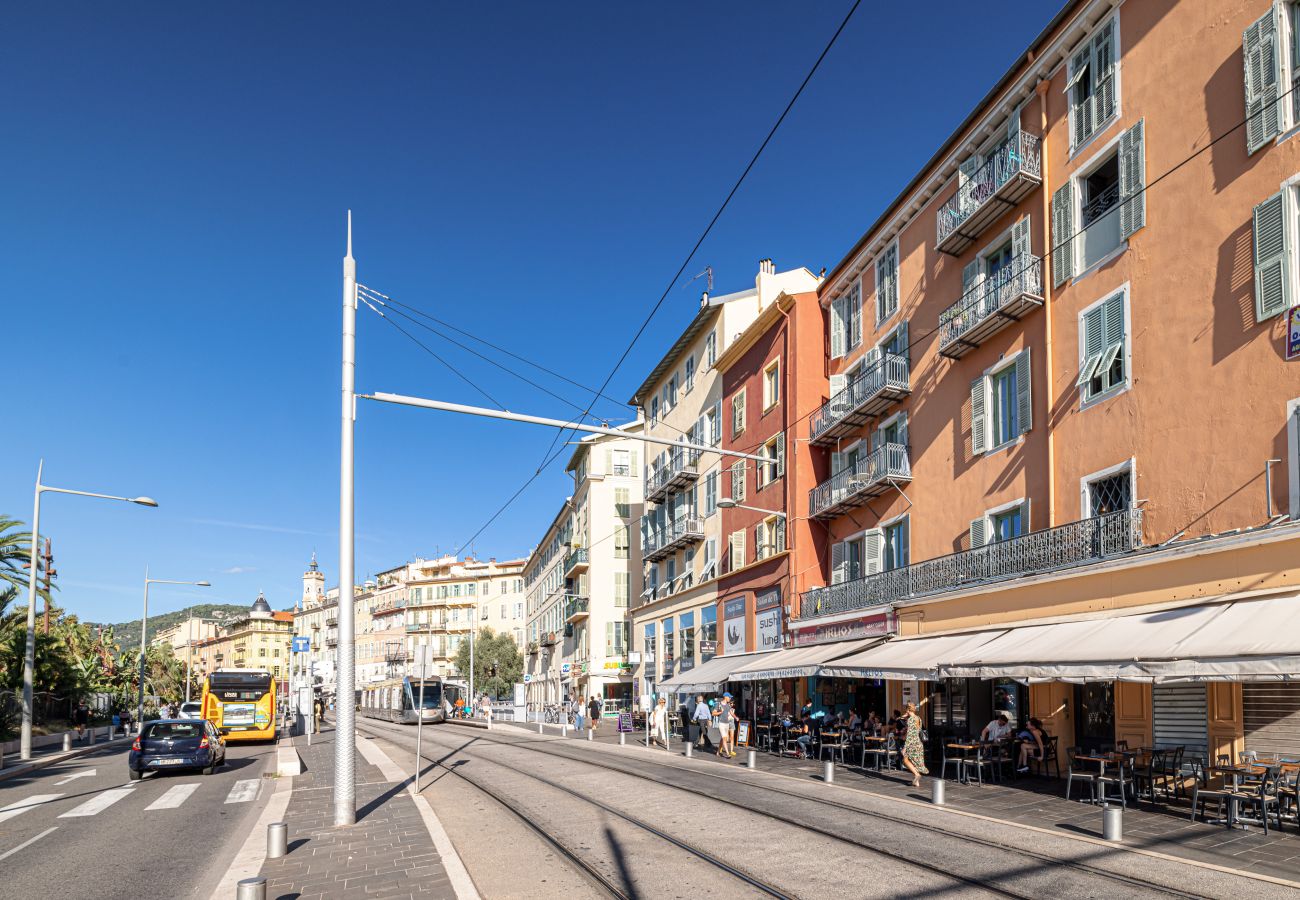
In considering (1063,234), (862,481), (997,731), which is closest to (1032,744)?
(997,731)

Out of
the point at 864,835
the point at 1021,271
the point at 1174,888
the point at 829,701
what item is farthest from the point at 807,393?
the point at 1174,888

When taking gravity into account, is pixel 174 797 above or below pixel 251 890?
below

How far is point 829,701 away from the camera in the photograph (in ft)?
101

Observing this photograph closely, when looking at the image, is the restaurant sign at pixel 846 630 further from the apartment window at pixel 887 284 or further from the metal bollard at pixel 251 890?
the metal bollard at pixel 251 890

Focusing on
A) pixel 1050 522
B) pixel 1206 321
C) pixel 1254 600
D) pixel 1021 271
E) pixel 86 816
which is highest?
pixel 1021 271

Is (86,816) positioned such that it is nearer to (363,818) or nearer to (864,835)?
(363,818)

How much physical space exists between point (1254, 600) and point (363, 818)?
1321cm

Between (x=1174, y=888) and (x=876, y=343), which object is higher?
(x=876, y=343)

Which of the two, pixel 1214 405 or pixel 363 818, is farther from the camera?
pixel 1214 405

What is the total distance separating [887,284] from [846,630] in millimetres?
10233

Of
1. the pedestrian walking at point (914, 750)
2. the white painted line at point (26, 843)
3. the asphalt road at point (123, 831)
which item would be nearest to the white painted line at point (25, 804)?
the asphalt road at point (123, 831)

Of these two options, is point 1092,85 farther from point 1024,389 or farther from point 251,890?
point 251,890

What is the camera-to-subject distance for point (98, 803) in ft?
60.3

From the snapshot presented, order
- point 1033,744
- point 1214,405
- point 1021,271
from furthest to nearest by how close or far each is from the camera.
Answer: point 1021,271, point 1033,744, point 1214,405
